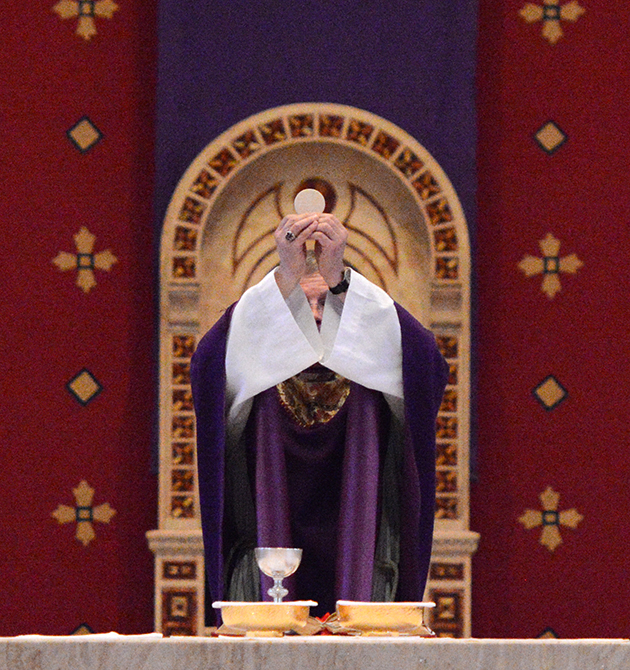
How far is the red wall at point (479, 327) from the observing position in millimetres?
4664

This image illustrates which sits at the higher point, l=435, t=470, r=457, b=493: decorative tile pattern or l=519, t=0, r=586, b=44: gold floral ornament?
l=519, t=0, r=586, b=44: gold floral ornament

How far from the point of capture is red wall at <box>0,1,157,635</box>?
467 centimetres

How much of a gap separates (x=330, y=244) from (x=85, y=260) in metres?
2.02

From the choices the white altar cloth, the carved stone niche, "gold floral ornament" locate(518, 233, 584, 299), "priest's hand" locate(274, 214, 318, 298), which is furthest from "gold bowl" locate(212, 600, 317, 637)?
"gold floral ornament" locate(518, 233, 584, 299)

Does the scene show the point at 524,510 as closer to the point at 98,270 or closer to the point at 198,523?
the point at 198,523

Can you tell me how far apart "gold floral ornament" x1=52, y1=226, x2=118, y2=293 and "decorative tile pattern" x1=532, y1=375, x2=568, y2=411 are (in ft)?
4.98

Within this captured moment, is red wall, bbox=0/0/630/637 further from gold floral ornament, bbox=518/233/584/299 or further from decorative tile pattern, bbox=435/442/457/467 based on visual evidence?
decorative tile pattern, bbox=435/442/457/467

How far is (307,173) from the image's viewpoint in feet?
15.8

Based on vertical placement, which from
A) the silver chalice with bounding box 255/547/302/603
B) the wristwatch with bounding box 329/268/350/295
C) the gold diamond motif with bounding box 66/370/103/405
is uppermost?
the wristwatch with bounding box 329/268/350/295

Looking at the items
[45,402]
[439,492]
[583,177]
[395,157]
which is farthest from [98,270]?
[583,177]

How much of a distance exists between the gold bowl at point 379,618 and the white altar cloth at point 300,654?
35 centimetres

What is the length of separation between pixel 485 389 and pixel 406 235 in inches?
23.4

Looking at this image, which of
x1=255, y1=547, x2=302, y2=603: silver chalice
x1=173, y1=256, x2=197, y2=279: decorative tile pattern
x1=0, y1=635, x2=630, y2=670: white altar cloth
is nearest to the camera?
x1=0, y1=635, x2=630, y2=670: white altar cloth

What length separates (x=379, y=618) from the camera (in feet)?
7.48
